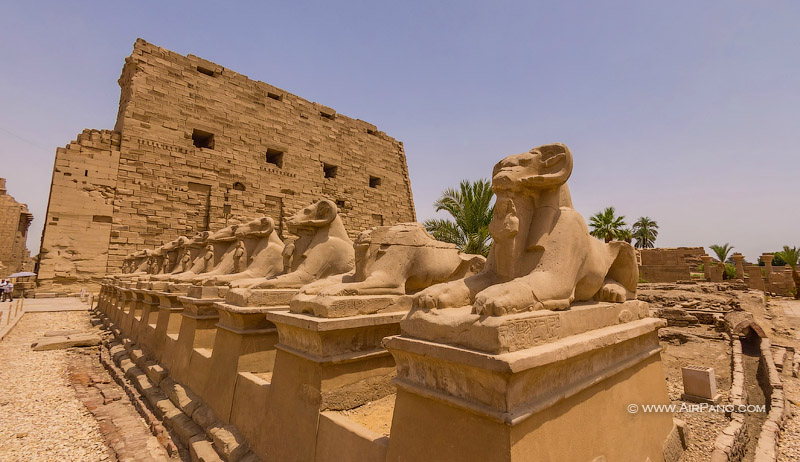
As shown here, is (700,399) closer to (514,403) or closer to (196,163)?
(514,403)

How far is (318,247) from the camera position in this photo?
3.85m

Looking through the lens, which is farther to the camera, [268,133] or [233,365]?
[268,133]

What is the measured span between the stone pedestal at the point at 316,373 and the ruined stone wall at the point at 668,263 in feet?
69.2

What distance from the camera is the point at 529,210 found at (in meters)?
2.27

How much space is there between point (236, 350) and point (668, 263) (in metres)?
22.3

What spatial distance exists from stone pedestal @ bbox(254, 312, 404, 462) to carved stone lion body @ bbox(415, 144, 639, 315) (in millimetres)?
746

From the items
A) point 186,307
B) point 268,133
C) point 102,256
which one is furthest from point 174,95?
point 186,307

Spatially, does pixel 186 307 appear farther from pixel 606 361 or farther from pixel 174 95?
pixel 174 95

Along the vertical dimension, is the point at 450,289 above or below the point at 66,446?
above

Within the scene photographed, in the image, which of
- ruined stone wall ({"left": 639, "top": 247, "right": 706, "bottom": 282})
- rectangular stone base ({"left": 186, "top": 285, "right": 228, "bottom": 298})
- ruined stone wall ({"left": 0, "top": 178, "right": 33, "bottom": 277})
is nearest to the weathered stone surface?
rectangular stone base ({"left": 186, "top": 285, "right": 228, "bottom": 298})

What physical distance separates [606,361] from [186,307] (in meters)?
4.09

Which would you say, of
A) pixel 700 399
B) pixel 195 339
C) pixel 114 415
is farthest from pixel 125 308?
pixel 700 399

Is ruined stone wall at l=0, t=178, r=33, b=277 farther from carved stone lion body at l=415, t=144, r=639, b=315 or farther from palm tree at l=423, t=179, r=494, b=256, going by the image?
carved stone lion body at l=415, t=144, r=639, b=315

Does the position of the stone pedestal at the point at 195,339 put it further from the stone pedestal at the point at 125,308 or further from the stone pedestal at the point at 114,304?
the stone pedestal at the point at 114,304
